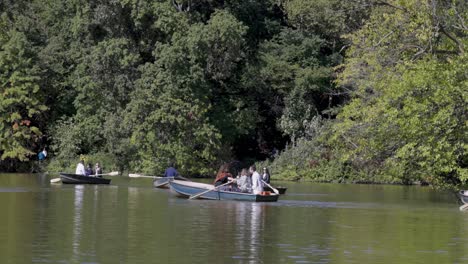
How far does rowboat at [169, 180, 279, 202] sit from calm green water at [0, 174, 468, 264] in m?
0.52

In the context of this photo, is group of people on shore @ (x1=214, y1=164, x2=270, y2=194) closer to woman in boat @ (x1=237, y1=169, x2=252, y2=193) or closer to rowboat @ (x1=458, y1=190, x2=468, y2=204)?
woman in boat @ (x1=237, y1=169, x2=252, y2=193)

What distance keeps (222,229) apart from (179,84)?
1363 inches

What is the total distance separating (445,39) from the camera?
3922cm

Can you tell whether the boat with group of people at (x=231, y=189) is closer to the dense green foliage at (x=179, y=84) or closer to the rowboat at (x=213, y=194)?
the rowboat at (x=213, y=194)

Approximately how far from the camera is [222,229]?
2595 centimetres

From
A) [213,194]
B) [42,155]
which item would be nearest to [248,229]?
[213,194]

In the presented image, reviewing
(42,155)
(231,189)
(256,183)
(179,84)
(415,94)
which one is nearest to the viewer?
(415,94)

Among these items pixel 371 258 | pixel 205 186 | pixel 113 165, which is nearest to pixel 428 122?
pixel 205 186

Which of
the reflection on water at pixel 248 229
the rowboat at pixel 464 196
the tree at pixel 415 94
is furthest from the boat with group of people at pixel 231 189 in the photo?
the rowboat at pixel 464 196

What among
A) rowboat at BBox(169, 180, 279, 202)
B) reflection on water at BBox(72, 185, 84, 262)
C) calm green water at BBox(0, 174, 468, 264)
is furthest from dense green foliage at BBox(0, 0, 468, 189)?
reflection on water at BBox(72, 185, 84, 262)

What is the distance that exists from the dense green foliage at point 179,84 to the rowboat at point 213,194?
57.8ft

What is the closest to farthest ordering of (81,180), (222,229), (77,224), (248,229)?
(222,229) < (248,229) < (77,224) < (81,180)

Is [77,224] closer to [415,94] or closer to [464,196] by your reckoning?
[464,196]

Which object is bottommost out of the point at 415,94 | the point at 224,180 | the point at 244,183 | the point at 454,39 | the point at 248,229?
the point at 248,229
